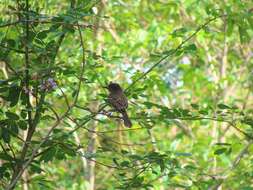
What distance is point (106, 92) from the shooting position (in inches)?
132

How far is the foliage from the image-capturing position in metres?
2.63

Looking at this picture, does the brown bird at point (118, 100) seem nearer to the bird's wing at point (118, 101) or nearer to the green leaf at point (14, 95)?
the bird's wing at point (118, 101)

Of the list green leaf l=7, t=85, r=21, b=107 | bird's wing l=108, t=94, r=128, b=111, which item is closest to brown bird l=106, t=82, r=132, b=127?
bird's wing l=108, t=94, r=128, b=111

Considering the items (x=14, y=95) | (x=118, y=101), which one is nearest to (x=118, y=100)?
(x=118, y=101)

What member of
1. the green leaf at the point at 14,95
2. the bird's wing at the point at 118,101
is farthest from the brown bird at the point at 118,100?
the green leaf at the point at 14,95

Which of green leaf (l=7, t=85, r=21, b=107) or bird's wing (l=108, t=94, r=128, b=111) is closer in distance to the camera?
green leaf (l=7, t=85, r=21, b=107)

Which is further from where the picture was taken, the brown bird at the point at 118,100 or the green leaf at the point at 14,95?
the brown bird at the point at 118,100

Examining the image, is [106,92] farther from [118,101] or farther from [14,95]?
[14,95]

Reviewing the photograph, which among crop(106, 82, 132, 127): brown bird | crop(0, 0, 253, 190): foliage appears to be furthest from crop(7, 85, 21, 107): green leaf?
crop(106, 82, 132, 127): brown bird

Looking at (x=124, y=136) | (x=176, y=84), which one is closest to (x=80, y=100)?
(x=124, y=136)

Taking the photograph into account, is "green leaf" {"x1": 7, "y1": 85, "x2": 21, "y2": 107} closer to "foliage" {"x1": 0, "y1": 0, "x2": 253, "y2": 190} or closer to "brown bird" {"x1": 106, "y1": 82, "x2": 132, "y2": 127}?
"foliage" {"x1": 0, "y1": 0, "x2": 253, "y2": 190}

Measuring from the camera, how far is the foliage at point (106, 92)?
2.63 meters

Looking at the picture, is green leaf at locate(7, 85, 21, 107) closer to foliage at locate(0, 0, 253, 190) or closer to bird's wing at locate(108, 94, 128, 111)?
foliage at locate(0, 0, 253, 190)

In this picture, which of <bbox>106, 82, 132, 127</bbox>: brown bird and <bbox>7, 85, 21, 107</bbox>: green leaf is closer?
<bbox>7, 85, 21, 107</bbox>: green leaf
